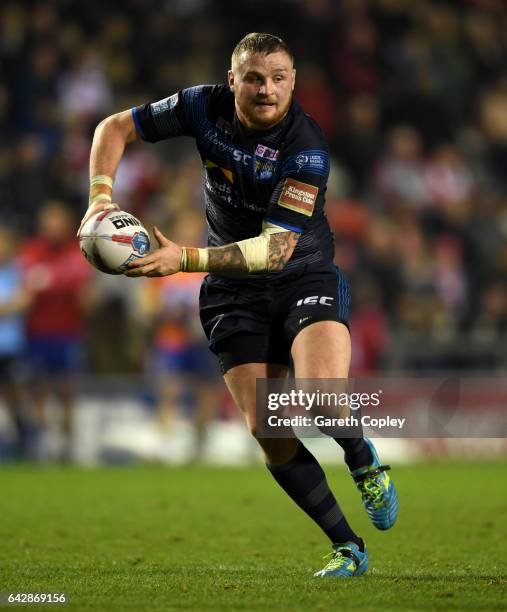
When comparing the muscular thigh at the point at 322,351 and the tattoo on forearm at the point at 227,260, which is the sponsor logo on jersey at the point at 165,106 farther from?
the muscular thigh at the point at 322,351

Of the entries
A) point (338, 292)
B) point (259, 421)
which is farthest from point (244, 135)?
point (259, 421)

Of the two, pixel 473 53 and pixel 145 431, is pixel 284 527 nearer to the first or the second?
→ pixel 145 431

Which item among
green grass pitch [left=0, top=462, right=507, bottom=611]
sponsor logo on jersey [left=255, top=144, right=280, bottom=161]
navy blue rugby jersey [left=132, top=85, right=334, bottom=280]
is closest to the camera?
green grass pitch [left=0, top=462, right=507, bottom=611]

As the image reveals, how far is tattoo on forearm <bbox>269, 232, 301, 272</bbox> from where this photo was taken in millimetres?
5598

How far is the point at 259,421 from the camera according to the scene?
587 cm

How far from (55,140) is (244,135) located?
29.4ft

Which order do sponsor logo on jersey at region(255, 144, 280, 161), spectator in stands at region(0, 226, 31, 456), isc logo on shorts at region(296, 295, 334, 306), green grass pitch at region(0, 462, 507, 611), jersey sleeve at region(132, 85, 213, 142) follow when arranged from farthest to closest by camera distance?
spectator in stands at region(0, 226, 31, 456)
jersey sleeve at region(132, 85, 213, 142)
isc logo on shorts at region(296, 295, 334, 306)
sponsor logo on jersey at region(255, 144, 280, 161)
green grass pitch at region(0, 462, 507, 611)

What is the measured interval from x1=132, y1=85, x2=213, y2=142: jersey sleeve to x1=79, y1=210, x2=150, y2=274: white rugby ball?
89cm

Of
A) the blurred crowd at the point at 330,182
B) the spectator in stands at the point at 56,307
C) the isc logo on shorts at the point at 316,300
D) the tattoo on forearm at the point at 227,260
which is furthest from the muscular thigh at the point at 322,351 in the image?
A: the spectator in stands at the point at 56,307

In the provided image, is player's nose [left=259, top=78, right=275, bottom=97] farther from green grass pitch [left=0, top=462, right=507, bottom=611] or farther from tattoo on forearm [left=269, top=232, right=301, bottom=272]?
green grass pitch [left=0, top=462, right=507, bottom=611]

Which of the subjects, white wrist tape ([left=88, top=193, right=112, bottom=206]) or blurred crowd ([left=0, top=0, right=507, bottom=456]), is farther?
blurred crowd ([left=0, top=0, right=507, bottom=456])

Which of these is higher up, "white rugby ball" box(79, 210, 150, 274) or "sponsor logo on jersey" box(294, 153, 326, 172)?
"sponsor logo on jersey" box(294, 153, 326, 172)

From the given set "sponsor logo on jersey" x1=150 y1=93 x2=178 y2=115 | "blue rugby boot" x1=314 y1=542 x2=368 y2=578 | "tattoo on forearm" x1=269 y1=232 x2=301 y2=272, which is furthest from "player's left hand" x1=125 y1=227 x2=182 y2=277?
"blue rugby boot" x1=314 y1=542 x2=368 y2=578

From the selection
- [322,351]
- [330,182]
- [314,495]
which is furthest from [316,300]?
[330,182]
